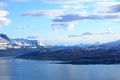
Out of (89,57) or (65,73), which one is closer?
(65,73)

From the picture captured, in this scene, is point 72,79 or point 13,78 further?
point 13,78

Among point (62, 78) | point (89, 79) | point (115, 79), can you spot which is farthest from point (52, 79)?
point (115, 79)

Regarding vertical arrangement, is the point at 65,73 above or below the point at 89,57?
below

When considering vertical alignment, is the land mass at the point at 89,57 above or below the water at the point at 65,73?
above

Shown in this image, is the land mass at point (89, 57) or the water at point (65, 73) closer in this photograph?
the water at point (65, 73)

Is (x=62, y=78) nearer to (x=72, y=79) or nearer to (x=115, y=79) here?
(x=72, y=79)

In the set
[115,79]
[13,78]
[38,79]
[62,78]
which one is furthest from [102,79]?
[13,78]

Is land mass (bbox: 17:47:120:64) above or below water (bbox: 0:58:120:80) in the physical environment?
above

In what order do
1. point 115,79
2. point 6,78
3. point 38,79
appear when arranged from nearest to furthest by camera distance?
point 115,79 < point 38,79 < point 6,78

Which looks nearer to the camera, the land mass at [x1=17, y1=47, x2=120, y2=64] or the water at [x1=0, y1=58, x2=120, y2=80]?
the water at [x1=0, y1=58, x2=120, y2=80]

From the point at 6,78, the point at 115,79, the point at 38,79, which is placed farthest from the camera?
the point at 6,78
